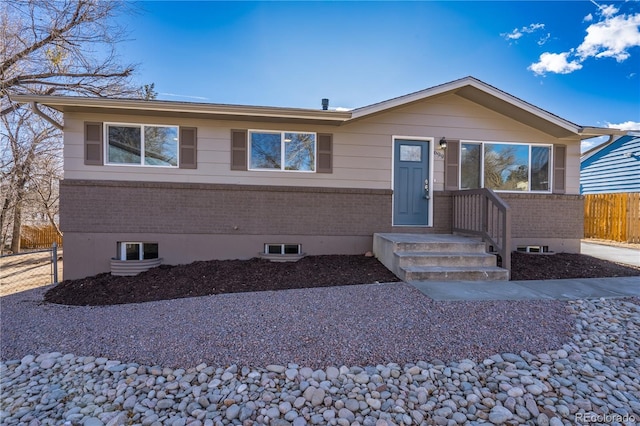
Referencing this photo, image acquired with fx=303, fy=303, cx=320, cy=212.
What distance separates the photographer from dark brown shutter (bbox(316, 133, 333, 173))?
6.76 meters

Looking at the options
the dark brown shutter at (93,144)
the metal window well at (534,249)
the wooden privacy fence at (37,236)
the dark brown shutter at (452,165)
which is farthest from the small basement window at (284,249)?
the wooden privacy fence at (37,236)

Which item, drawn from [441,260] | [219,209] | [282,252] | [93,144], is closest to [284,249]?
[282,252]

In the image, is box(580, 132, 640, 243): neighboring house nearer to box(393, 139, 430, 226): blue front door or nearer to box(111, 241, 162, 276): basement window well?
box(393, 139, 430, 226): blue front door

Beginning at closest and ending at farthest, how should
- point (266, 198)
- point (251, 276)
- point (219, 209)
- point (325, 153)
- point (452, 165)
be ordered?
point (251, 276) → point (219, 209) → point (266, 198) → point (325, 153) → point (452, 165)

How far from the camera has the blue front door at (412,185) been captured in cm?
709

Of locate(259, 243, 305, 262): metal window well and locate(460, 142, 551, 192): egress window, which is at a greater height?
locate(460, 142, 551, 192): egress window

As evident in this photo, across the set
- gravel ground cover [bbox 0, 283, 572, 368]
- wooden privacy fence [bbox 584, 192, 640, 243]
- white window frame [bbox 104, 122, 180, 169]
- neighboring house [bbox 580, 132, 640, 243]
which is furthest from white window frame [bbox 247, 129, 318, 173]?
wooden privacy fence [bbox 584, 192, 640, 243]

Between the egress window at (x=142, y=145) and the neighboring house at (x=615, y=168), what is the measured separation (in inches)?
569

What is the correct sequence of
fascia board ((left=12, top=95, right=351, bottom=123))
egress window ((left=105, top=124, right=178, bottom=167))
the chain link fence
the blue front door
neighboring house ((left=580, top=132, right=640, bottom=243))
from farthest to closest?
neighboring house ((left=580, top=132, right=640, bottom=243)), the blue front door, egress window ((left=105, top=124, right=178, bottom=167)), the chain link fence, fascia board ((left=12, top=95, right=351, bottom=123))

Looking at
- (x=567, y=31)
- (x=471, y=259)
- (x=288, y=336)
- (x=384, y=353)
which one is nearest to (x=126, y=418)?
(x=288, y=336)

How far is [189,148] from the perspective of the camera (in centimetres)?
647

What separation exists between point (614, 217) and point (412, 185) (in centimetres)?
992

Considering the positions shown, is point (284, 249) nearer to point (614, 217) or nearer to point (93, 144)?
point (93, 144)

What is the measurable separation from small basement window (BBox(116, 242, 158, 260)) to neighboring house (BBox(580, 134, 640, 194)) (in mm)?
15104
